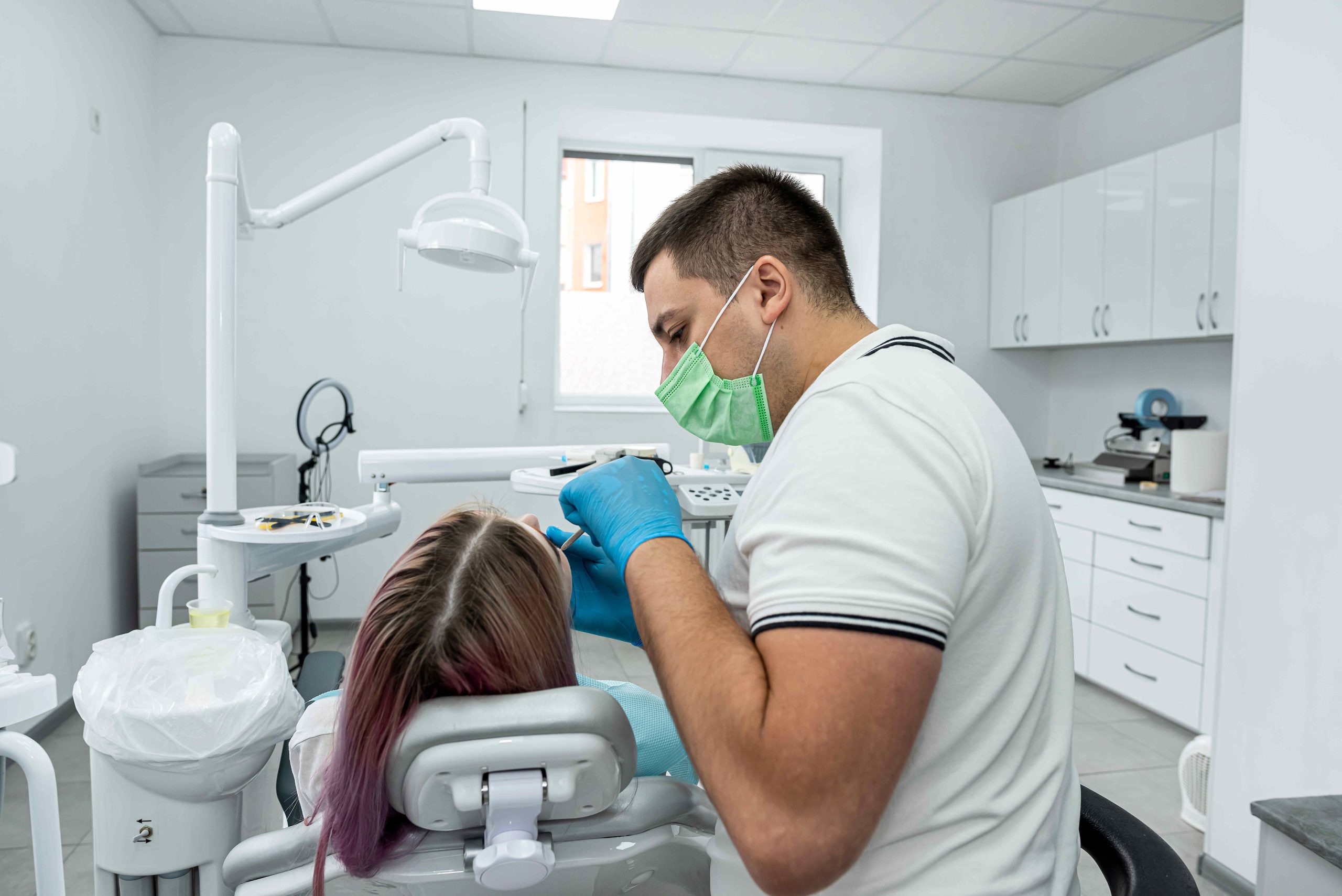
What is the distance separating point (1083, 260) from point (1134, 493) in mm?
1126

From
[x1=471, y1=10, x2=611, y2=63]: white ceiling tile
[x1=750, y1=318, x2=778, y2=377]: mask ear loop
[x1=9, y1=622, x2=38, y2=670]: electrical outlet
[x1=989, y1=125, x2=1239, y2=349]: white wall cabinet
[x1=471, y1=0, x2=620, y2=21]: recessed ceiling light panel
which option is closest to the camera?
[x1=750, y1=318, x2=778, y2=377]: mask ear loop

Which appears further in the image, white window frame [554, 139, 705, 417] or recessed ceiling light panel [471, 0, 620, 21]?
white window frame [554, 139, 705, 417]

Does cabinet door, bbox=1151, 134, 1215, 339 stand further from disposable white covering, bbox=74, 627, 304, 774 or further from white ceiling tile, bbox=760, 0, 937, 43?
disposable white covering, bbox=74, 627, 304, 774

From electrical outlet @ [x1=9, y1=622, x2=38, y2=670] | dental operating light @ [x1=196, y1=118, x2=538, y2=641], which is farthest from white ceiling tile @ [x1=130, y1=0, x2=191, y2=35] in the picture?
electrical outlet @ [x1=9, y1=622, x2=38, y2=670]

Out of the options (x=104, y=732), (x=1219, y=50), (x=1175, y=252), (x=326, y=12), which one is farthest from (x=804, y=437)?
(x=1219, y=50)

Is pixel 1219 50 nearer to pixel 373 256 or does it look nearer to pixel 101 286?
pixel 373 256

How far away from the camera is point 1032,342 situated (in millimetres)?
3912

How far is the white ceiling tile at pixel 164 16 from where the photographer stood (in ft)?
10.6

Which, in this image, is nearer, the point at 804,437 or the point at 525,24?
the point at 804,437

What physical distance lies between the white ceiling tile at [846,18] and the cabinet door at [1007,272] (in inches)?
42.9

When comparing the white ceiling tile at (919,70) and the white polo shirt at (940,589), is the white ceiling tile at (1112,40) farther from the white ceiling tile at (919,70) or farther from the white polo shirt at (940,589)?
the white polo shirt at (940,589)

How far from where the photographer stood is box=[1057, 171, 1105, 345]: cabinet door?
348 centimetres

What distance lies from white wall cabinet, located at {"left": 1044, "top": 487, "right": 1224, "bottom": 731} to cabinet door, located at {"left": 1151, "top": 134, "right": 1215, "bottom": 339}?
723mm

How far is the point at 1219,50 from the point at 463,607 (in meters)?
3.87
